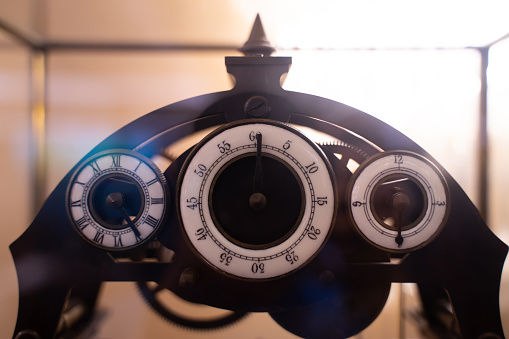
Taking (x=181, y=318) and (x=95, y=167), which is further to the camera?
(x=181, y=318)

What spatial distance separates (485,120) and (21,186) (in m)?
1.13

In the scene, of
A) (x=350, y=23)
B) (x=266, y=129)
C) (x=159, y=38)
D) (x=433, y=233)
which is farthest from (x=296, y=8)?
(x=433, y=233)

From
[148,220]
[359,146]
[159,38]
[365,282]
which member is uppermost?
[159,38]

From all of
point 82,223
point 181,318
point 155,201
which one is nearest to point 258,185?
point 155,201

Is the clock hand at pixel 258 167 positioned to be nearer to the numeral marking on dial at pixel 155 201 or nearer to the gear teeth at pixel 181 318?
the numeral marking on dial at pixel 155 201

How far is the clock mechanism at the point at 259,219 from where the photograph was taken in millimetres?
551

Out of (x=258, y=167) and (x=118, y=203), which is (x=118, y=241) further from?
(x=258, y=167)

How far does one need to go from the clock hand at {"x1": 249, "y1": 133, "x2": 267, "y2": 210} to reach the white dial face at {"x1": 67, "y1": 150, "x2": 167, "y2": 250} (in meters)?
0.14

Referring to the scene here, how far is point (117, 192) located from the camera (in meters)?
0.57

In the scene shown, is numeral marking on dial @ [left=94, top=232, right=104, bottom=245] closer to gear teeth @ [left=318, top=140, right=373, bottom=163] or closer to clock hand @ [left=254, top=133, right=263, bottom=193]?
clock hand @ [left=254, top=133, right=263, bottom=193]

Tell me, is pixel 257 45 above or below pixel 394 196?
above

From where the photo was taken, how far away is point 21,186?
90cm

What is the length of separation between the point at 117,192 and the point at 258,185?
22 centimetres

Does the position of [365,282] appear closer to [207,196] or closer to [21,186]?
[207,196]
